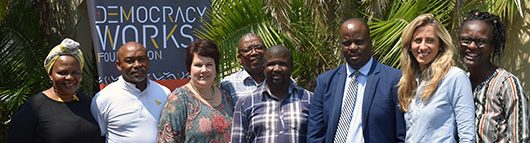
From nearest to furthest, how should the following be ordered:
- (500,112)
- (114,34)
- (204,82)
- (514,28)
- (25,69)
Result: (500,112) < (204,82) < (114,34) < (514,28) < (25,69)

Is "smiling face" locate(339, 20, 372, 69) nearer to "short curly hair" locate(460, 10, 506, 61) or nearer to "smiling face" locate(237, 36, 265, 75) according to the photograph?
"short curly hair" locate(460, 10, 506, 61)

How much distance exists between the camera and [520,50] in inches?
263

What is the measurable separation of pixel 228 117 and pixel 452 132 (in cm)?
142

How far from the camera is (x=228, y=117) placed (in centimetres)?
486

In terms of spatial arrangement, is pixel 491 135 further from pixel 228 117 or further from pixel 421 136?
pixel 228 117

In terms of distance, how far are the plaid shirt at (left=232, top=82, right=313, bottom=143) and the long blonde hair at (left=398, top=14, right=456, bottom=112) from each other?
0.66 meters

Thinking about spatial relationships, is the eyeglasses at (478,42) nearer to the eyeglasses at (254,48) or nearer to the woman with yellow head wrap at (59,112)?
the eyeglasses at (254,48)

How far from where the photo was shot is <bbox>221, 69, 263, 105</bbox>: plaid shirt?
17.9 feet

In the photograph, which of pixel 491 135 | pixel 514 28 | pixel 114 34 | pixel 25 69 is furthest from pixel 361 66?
pixel 25 69

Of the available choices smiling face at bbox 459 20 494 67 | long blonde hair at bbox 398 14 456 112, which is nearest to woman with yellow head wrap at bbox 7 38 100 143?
long blonde hair at bbox 398 14 456 112

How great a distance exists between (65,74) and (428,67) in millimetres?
2203

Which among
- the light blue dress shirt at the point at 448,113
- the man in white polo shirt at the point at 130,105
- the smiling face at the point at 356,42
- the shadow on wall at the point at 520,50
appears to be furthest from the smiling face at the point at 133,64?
the shadow on wall at the point at 520,50

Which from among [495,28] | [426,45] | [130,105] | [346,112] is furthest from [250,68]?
[495,28]

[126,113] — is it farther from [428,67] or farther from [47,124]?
[428,67]
